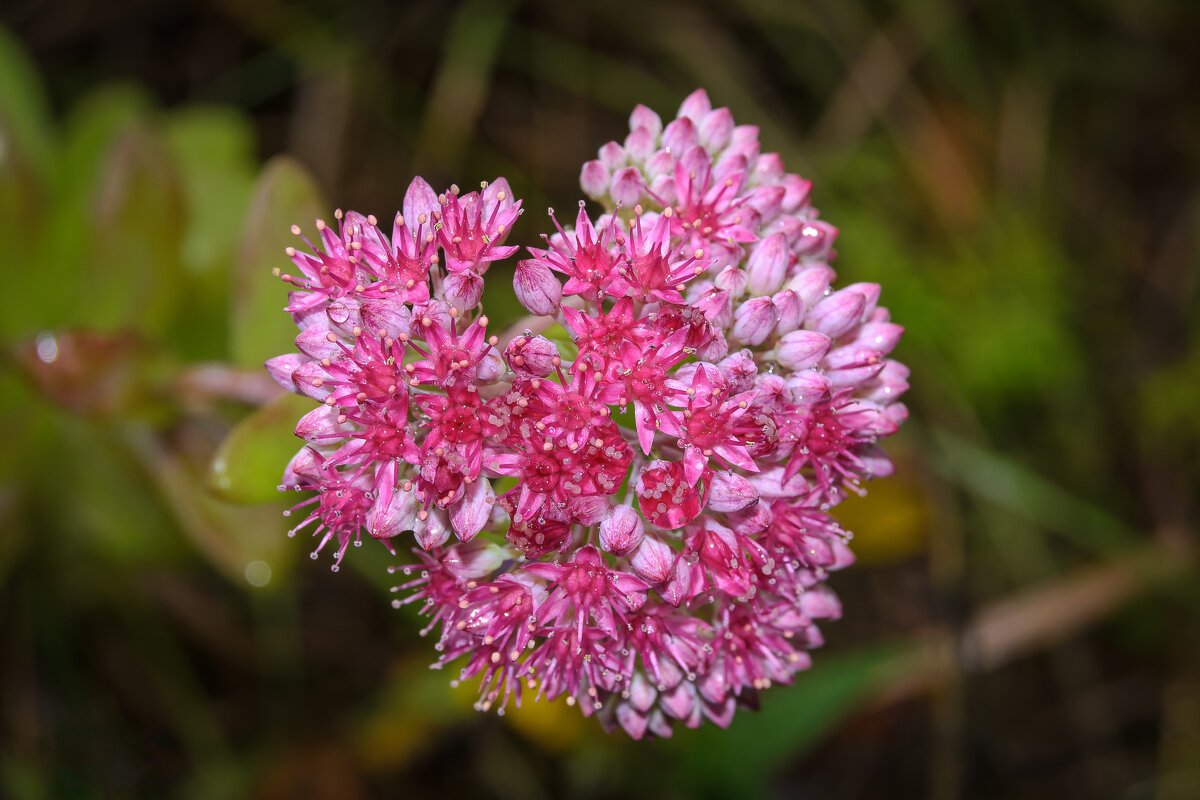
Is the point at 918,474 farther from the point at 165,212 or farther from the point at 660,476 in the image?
the point at 165,212

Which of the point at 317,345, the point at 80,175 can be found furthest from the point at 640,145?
the point at 80,175

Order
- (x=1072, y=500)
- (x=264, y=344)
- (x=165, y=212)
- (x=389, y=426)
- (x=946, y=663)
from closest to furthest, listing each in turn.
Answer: (x=389, y=426) < (x=264, y=344) < (x=165, y=212) < (x=946, y=663) < (x=1072, y=500)

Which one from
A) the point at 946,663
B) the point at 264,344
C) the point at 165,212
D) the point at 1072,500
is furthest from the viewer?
the point at 1072,500

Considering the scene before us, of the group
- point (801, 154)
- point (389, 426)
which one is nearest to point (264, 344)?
point (389, 426)

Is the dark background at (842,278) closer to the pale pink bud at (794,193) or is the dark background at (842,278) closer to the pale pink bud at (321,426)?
the pale pink bud at (321,426)

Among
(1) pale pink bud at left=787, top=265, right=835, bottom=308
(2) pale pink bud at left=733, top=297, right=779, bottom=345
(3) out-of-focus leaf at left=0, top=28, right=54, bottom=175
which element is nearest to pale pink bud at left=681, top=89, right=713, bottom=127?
(1) pale pink bud at left=787, top=265, right=835, bottom=308

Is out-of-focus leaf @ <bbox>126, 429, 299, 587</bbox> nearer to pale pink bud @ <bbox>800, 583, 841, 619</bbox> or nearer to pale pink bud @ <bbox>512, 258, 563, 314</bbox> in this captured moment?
pale pink bud @ <bbox>512, 258, 563, 314</bbox>
